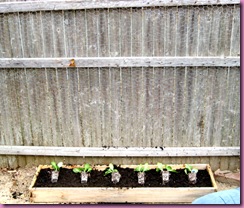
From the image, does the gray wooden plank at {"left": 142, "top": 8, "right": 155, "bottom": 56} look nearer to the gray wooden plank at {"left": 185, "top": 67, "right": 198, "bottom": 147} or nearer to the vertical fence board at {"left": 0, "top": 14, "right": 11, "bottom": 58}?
the gray wooden plank at {"left": 185, "top": 67, "right": 198, "bottom": 147}

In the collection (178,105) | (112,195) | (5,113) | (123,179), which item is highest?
(178,105)

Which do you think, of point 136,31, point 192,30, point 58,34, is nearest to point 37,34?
point 58,34

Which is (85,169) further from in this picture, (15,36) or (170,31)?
(170,31)

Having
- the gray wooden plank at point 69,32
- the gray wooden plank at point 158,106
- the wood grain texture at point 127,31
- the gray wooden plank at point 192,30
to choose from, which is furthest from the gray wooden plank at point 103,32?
the gray wooden plank at point 192,30

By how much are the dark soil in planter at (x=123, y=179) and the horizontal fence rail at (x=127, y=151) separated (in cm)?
21

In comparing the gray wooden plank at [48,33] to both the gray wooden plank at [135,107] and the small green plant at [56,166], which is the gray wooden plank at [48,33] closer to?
the gray wooden plank at [135,107]

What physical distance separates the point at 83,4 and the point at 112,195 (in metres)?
2.09

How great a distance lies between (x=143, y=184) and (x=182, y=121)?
33.9 inches

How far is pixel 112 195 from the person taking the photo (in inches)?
158

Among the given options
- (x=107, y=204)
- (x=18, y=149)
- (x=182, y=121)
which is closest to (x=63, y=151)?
(x=18, y=149)

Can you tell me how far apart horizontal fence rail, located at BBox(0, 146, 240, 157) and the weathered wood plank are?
1.67 meters

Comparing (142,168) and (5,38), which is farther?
(142,168)

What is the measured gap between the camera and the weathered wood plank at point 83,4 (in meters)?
3.81

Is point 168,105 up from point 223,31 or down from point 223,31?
down
